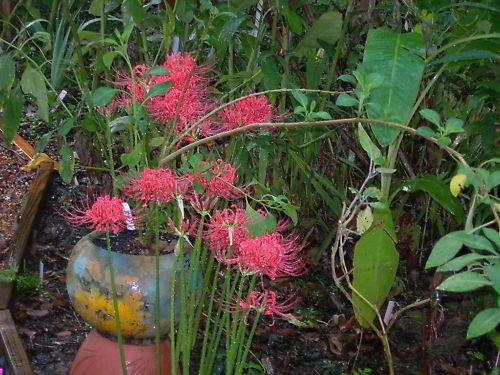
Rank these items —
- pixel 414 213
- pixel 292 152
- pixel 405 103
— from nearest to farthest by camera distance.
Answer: pixel 405 103 < pixel 292 152 < pixel 414 213

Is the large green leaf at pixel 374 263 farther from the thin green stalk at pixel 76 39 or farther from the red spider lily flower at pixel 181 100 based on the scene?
the thin green stalk at pixel 76 39

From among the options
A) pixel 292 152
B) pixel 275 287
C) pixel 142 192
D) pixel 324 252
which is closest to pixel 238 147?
pixel 292 152

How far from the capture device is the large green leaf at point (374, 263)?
252cm

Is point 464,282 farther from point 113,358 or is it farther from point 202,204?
point 113,358

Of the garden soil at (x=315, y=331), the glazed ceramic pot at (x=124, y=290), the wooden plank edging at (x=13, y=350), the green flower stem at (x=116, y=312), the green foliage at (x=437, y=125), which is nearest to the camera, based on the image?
the green foliage at (x=437, y=125)

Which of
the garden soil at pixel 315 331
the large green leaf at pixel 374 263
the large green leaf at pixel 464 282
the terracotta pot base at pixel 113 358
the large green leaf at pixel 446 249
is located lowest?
the garden soil at pixel 315 331

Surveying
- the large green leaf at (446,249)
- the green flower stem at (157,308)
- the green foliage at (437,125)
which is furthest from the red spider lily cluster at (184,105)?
the large green leaf at (446,249)

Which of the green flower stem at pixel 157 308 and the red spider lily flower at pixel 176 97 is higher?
the red spider lily flower at pixel 176 97

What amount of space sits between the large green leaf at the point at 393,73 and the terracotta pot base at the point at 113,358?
2.89 ft

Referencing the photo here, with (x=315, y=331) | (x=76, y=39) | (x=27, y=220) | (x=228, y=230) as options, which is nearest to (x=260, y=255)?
(x=228, y=230)

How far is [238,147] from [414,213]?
1.41 meters

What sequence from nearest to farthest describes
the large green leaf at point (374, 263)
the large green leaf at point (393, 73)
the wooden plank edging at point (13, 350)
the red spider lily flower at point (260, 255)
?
the red spider lily flower at point (260, 255), the large green leaf at point (393, 73), the wooden plank edging at point (13, 350), the large green leaf at point (374, 263)

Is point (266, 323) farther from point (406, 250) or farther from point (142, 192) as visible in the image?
point (142, 192)

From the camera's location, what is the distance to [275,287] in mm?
3389
